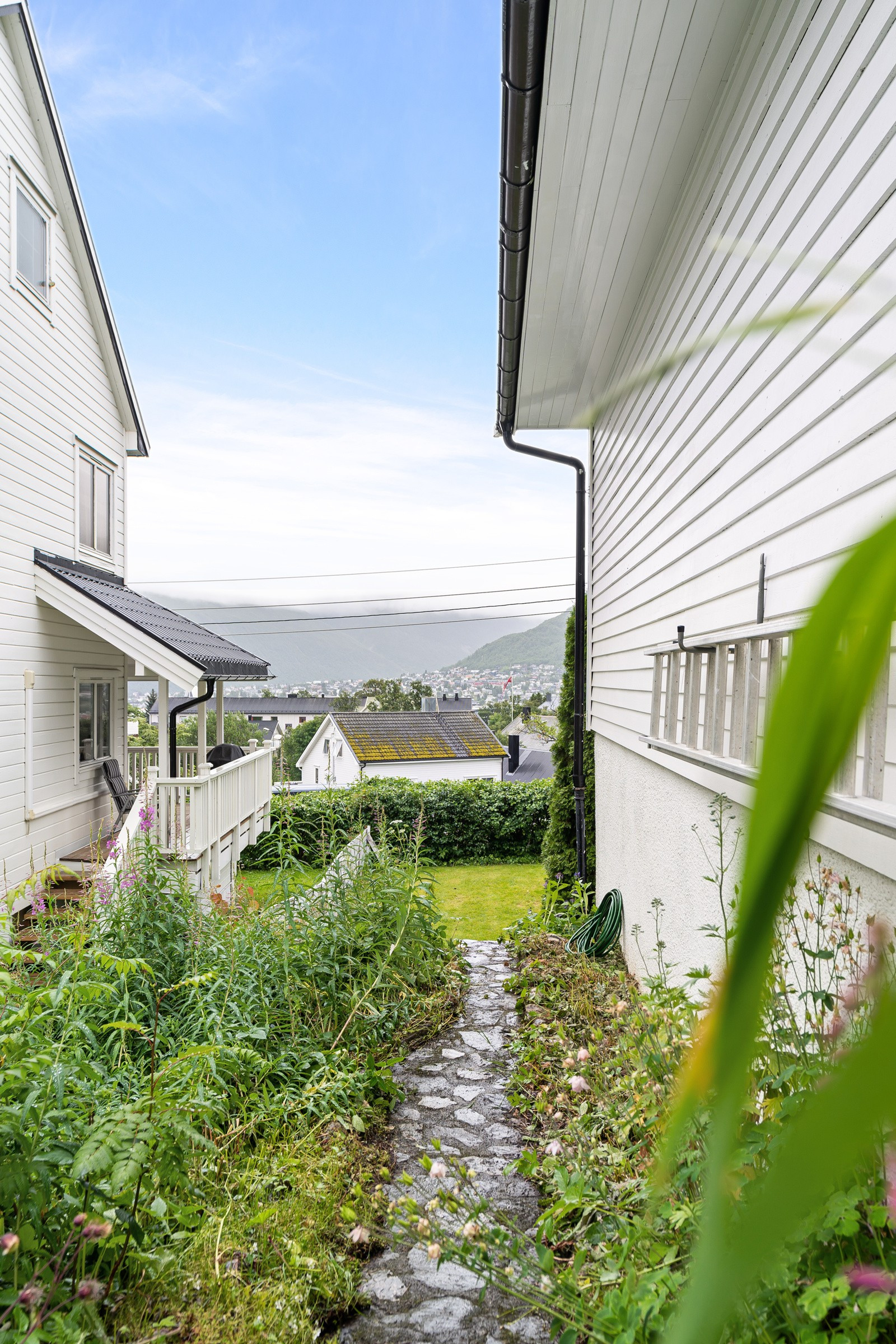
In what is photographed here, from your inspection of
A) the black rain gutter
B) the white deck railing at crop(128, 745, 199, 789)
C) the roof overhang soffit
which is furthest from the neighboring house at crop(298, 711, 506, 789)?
the black rain gutter

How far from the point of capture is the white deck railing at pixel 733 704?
178cm

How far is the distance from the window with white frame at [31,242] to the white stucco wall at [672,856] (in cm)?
711

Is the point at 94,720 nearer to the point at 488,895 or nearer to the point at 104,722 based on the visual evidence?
the point at 104,722

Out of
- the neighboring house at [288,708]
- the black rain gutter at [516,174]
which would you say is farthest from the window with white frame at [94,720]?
the neighboring house at [288,708]

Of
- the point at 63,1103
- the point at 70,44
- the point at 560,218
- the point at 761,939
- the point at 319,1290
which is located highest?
the point at 70,44

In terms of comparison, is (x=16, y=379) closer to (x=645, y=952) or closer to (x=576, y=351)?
(x=576, y=351)

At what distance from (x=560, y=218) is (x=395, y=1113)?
4253 millimetres

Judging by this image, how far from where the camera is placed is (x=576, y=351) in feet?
18.4

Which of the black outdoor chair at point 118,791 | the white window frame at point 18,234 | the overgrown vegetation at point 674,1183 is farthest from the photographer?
the black outdoor chair at point 118,791

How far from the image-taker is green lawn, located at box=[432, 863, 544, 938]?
359 inches

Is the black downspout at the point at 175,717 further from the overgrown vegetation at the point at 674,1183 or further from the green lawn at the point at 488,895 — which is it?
the overgrown vegetation at the point at 674,1183

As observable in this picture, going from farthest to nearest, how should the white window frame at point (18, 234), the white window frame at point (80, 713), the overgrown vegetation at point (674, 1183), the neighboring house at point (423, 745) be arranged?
the neighboring house at point (423, 745)
the white window frame at point (80, 713)
the white window frame at point (18, 234)
the overgrown vegetation at point (674, 1183)

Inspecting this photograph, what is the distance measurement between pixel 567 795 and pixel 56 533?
20.1 ft

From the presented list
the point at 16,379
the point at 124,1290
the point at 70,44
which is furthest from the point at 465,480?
the point at 124,1290
